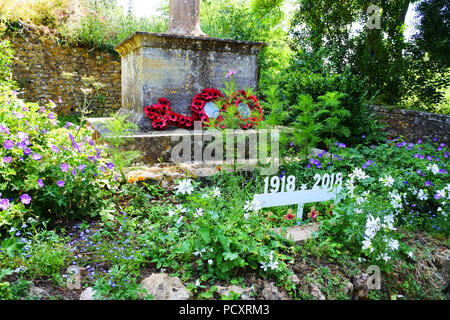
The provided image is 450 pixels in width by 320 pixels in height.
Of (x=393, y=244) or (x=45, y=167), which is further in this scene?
(x=45, y=167)

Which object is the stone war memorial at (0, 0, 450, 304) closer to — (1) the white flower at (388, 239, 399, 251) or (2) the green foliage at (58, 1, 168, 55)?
(1) the white flower at (388, 239, 399, 251)

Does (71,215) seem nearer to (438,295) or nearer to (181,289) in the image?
(181,289)

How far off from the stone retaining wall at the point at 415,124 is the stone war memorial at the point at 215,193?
0.02m

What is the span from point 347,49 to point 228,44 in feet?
13.9

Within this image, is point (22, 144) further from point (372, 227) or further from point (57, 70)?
point (57, 70)

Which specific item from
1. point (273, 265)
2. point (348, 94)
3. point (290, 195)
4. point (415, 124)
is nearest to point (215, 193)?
point (273, 265)

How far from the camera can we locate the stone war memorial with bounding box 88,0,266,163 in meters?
4.43

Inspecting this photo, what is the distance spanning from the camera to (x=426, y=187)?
3.33 m

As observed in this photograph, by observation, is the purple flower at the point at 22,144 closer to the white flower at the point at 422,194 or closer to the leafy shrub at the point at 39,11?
the white flower at the point at 422,194

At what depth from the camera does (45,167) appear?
2.55m

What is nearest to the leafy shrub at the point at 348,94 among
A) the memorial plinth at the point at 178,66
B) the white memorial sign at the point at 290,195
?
the memorial plinth at the point at 178,66

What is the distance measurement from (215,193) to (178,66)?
2.94m

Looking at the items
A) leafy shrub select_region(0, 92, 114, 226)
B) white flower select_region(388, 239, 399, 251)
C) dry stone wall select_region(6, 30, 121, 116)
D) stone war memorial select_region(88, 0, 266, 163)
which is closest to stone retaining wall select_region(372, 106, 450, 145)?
stone war memorial select_region(88, 0, 266, 163)
